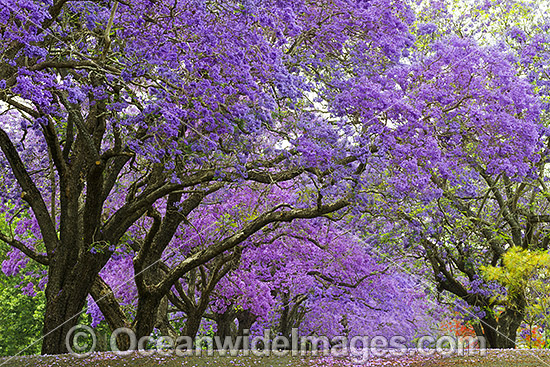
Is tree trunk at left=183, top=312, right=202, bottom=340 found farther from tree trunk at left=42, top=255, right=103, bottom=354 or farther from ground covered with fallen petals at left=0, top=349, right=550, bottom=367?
tree trunk at left=42, top=255, right=103, bottom=354

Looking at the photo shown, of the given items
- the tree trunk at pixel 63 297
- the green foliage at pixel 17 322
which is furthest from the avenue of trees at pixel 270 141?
the green foliage at pixel 17 322

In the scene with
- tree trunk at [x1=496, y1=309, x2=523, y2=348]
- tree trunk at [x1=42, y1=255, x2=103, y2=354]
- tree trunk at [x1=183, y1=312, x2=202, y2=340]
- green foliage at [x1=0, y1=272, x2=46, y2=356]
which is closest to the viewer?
tree trunk at [x1=42, y1=255, x2=103, y2=354]

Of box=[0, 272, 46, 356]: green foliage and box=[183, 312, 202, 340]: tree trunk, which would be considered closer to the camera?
box=[183, 312, 202, 340]: tree trunk

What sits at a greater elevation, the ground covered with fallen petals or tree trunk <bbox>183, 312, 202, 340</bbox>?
tree trunk <bbox>183, 312, 202, 340</bbox>

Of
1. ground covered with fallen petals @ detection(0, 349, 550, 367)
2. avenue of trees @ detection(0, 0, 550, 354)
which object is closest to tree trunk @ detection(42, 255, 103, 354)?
avenue of trees @ detection(0, 0, 550, 354)

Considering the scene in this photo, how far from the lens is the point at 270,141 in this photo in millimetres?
14320

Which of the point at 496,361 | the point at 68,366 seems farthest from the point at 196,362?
the point at 496,361

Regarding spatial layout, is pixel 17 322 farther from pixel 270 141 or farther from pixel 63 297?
pixel 63 297

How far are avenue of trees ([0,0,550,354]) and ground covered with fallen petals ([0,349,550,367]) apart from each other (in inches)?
31.8

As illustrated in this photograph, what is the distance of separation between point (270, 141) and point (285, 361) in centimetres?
552

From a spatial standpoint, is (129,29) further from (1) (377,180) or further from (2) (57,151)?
(1) (377,180)

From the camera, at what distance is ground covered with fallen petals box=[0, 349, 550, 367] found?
32.2ft

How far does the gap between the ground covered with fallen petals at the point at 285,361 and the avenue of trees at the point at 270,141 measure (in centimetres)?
81

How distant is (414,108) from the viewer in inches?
349
